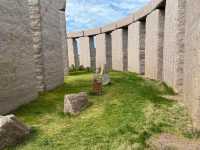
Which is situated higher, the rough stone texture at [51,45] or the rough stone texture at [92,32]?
the rough stone texture at [92,32]

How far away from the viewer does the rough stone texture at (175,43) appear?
847 cm

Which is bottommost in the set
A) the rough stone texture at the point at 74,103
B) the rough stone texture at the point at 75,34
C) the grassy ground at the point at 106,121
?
the grassy ground at the point at 106,121

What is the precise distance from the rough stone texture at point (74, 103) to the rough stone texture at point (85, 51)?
42.4ft

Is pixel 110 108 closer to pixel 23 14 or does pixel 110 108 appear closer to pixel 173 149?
pixel 173 149

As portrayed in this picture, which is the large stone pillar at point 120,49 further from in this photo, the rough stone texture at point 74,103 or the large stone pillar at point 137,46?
the rough stone texture at point 74,103

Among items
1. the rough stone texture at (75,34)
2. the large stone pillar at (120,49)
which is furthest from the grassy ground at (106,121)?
the rough stone texture at (75,34)

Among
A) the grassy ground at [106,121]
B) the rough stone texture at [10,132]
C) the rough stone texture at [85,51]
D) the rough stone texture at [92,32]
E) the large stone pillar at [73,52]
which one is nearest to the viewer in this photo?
the rough stone texture at [10,132]

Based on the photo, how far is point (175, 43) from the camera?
347 inches

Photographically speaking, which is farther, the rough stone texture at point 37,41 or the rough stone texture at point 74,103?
the rough stone texture at point 37,41

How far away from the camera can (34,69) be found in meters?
9.52

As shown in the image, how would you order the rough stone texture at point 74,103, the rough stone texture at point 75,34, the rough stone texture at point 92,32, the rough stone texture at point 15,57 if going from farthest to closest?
1. the rough stone texture at point 75,34
2. the rough stone texture at point 92,32
3. the rough stone texture at point 15,57
4. the rough stone texture at point 74,103

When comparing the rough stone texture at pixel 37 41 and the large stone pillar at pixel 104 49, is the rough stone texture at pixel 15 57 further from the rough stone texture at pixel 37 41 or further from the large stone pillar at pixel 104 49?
the large stone pillar at pixel 104 49

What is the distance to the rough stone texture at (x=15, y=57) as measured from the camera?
7672 millimetres

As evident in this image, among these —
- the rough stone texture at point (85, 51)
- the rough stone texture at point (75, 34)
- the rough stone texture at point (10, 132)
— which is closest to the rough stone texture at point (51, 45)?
the rough stone texture at point (10, 132)
